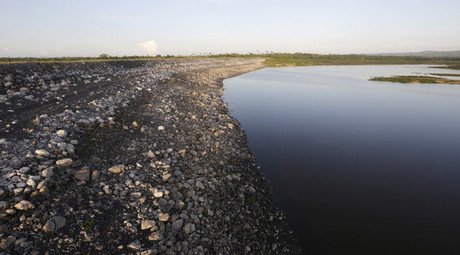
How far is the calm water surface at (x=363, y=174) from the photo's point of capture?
10383mm

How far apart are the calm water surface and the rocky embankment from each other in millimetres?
1379

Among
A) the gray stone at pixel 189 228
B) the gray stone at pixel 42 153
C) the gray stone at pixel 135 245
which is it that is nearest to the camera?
the gray stone at pixel 135 245

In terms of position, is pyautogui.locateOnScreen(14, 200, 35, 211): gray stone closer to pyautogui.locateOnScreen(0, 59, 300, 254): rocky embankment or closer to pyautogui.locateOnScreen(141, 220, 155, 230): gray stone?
pyautogui.locateOnScreen(0, 59, 300, 254): rocky embankment

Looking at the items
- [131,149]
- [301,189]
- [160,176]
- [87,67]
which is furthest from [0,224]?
[87,67]

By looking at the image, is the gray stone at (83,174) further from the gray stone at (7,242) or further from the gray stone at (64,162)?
the gray stone at (7,242)

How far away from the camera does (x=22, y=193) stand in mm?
9172

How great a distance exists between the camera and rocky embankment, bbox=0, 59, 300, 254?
844cm

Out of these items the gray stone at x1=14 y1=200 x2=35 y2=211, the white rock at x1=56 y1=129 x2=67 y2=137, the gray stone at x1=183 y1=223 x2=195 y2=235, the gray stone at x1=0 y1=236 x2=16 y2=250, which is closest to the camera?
the gray stone at x1=0 y1=236 x2=16 y2=250

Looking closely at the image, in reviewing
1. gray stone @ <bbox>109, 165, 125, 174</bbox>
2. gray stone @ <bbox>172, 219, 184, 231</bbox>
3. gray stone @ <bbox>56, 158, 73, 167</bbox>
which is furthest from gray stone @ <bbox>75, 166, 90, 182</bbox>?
gray stone @ <bbox>172, 219, 184, 231</bbox>

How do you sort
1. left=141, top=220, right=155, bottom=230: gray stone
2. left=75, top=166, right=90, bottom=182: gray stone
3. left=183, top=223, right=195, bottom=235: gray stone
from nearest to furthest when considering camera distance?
left=141, top=220, right=155, bottom=230: gray stone
left=183, top=223, right=195, bottom=235: gray stone
left=75, top=166, right=90, bottom=182: gray stone

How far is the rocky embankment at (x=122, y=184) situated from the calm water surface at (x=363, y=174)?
1379 mm

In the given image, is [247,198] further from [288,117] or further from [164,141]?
[288,117]

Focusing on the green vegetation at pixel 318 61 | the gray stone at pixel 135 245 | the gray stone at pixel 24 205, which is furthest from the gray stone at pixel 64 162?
the green vegetation at pixel 318 61

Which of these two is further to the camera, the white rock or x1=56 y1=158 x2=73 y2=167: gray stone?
the white rock
